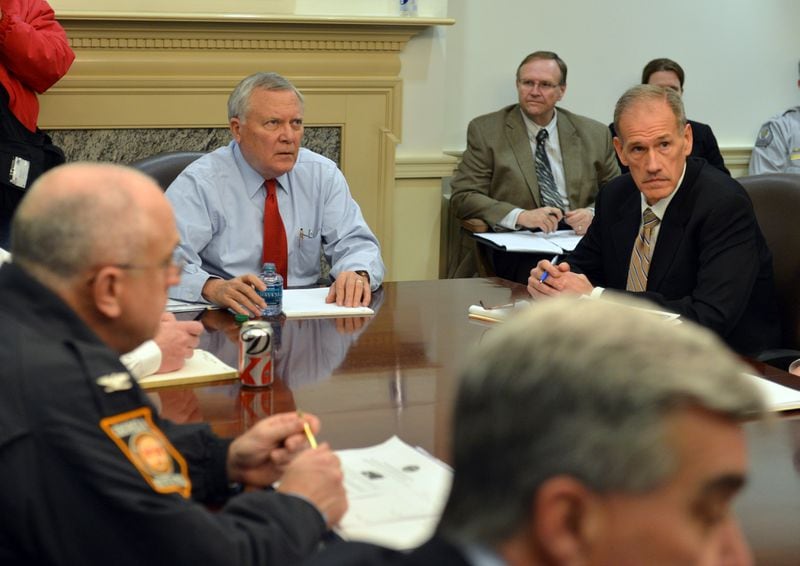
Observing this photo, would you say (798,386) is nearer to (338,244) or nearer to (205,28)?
(338,244)

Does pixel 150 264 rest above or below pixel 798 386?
above

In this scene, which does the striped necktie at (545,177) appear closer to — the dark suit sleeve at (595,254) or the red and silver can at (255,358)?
the dark suit sleeve at (595,254)

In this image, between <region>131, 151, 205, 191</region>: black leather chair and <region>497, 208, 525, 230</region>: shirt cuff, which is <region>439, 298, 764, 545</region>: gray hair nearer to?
<region>131, 151, 205, 191</region>: black leather chair

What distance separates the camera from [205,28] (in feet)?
15.8

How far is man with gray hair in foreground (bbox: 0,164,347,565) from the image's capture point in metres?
1.26

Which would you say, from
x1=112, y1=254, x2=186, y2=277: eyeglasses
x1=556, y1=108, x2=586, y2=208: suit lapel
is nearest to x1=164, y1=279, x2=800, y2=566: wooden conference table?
x1=112, y1=254, x2=186, y2=277: eyeglasses

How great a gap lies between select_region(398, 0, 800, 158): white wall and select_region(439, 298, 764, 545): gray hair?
4.54m

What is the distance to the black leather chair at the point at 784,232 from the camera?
3.02m

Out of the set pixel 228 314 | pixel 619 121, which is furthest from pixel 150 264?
pixel 619 121

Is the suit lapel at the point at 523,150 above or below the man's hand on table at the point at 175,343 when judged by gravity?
above

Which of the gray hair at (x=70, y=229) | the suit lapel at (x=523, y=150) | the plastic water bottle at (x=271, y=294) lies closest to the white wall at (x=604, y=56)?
the suit lapel at (x=523, y=150)

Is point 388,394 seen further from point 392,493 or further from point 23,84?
point 23,84

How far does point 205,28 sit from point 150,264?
360 centimetres

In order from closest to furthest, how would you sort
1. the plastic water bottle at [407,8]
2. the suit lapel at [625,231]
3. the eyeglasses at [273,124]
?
1. the suit lapel at [625,231]
2. the eyeglasses at [273,124]
3. the plastic water bottle at [407,8]
